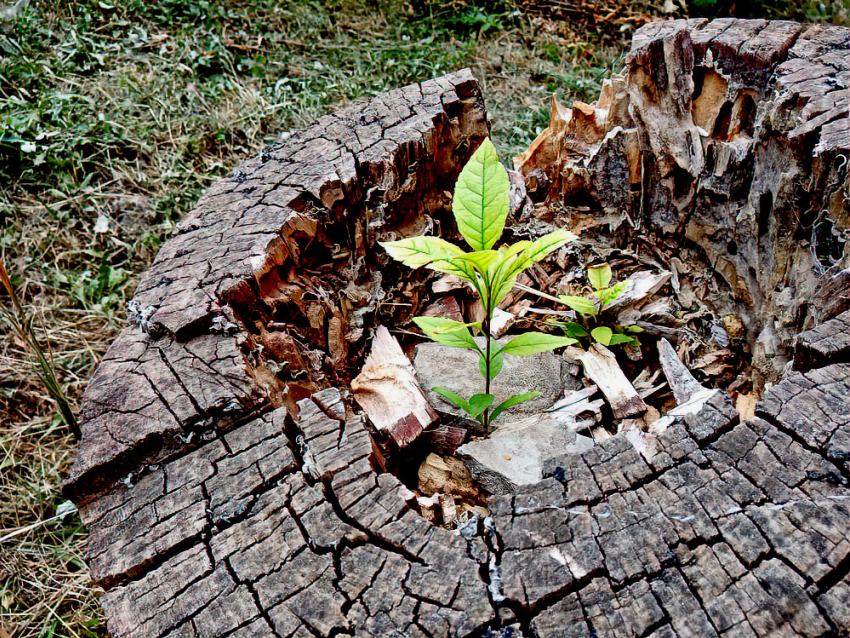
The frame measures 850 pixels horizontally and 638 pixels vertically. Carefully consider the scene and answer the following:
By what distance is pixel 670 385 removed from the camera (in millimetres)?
1918

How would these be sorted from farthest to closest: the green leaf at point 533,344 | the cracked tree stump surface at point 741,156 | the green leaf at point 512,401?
1. the cracked tree stump surface at point 741,156
2. the green leaf at point 512,401
3. the green leaf at point 533,344

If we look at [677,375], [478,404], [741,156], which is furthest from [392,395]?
[741,156]

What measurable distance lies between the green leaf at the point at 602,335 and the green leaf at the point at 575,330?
0.12 ft

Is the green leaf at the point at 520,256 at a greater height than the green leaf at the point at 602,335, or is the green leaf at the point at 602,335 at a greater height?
the green leaf at the point at 520,256

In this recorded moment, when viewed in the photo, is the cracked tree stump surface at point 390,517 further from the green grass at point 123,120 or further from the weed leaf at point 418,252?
the green grass at point 123,120

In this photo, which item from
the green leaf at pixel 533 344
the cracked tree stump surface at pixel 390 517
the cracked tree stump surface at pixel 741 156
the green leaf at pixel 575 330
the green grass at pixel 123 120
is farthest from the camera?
the green grass at pixel 123 120

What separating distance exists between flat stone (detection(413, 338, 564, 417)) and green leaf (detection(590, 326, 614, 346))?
6.0 inches

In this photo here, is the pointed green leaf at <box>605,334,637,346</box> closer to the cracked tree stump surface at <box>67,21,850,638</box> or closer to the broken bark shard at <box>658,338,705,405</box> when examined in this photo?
the broken bark shard at <box>658,338,705,405</box>

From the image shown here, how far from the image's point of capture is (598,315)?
208cm

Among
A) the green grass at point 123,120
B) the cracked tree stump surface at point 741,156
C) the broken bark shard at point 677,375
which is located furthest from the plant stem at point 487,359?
the green grass at point 123,120

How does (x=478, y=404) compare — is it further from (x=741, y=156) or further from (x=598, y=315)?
(x=741, y=156)

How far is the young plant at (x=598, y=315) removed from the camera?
1.95 m

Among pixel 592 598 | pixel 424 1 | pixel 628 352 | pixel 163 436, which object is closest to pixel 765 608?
pixel 592 598

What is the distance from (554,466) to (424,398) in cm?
58
